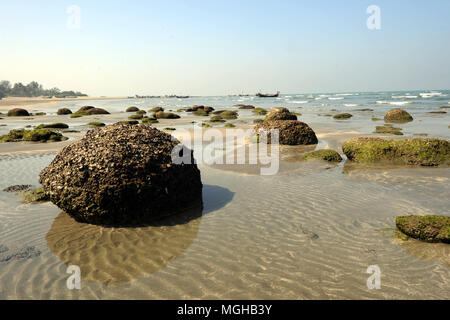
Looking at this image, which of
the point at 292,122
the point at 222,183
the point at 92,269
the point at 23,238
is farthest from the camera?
the point at 292,122

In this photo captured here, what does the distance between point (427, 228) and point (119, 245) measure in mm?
5892

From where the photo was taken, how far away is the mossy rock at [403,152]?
11.0 metres

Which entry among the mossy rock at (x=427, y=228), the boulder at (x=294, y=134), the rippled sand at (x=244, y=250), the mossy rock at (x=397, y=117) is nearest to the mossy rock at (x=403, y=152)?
the rippled sand at (x=244, y=250)

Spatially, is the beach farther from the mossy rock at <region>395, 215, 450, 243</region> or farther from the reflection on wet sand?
the mossy rock at <region>395, 215, 450, 243</region>

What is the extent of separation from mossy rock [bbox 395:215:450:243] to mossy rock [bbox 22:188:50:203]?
8603mm

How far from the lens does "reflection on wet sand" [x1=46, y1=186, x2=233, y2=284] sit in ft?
16.1

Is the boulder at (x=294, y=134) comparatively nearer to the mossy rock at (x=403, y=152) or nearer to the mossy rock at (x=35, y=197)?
the mossy rock at (x=403, y=152)

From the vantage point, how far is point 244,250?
543 centimetres

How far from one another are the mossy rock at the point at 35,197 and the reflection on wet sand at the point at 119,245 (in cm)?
142

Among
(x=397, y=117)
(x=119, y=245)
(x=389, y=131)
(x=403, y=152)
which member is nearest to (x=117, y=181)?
(x=119, y=245)
